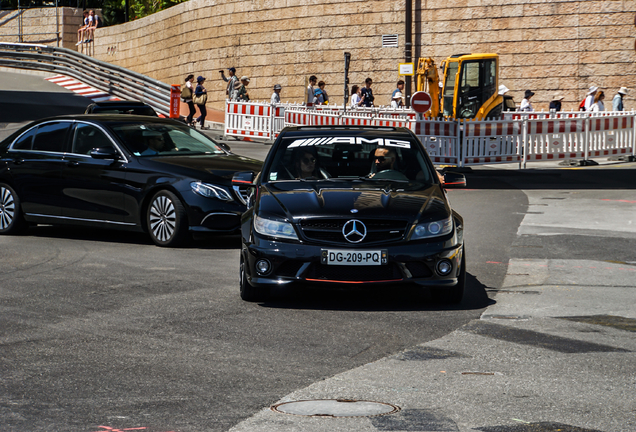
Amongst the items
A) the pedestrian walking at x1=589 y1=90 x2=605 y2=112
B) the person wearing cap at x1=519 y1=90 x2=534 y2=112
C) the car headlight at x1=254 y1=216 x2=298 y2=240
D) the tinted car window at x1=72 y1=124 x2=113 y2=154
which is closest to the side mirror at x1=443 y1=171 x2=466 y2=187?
the car headlight at x1=254 y1=216 x2=298 y2=240

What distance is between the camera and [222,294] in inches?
300

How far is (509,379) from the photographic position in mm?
5035

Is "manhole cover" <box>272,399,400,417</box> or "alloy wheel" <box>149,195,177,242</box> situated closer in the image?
"manhole cover" <box>272,399,400,417</box>

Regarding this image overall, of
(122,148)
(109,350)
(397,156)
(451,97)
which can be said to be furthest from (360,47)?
(109,350)

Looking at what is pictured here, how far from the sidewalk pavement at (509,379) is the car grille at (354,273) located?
72cm

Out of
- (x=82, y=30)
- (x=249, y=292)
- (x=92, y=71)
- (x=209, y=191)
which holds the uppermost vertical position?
(x=82, y=30)

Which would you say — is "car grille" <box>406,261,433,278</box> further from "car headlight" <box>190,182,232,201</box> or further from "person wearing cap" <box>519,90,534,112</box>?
"person wearing cap" <box>519,90,534,112</box>

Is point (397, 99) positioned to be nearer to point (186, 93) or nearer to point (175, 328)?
point (186, 93)

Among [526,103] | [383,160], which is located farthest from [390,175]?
[526,103]

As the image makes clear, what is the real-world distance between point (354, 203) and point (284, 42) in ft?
98.3

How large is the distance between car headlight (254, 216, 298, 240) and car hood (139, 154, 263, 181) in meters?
3.29

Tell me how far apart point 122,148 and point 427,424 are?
7.26 meters

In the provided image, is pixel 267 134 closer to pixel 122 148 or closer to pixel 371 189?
pixel 122 148

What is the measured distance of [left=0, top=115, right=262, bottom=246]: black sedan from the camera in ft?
33.4
